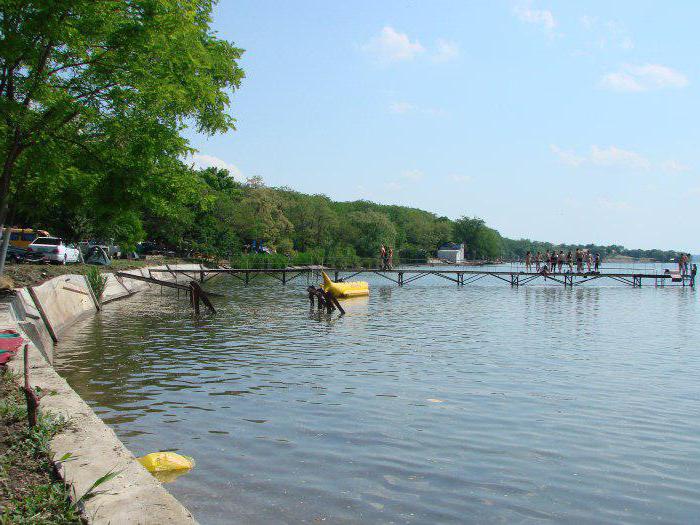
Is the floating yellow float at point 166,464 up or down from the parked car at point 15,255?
down

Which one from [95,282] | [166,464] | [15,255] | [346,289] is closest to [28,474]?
[166,464]

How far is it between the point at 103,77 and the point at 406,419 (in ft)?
37.1

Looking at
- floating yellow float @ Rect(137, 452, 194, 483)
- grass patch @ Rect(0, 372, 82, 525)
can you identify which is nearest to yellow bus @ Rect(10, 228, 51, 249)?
grass patch @ Rect(0, 372, 82, 525)

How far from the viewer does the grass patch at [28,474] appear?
454 centimetres

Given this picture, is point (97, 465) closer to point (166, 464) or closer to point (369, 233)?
point (166, 464)

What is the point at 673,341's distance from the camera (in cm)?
2008

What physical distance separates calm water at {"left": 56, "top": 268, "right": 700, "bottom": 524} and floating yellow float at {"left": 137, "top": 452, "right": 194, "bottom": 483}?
0.16m

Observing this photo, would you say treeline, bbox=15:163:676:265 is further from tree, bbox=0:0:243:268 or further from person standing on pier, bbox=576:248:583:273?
person standing on pier, bbox=576:248:583:273

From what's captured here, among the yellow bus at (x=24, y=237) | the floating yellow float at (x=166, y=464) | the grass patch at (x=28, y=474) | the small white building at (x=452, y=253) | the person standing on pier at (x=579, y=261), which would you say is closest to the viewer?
the grass patch at (x=28, y=474)

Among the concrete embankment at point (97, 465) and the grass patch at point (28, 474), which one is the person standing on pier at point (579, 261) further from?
the grass patch at point (28, 474)

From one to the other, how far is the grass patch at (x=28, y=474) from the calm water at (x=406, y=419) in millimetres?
1435

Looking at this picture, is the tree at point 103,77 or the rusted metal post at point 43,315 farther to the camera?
the rusted metal post at point 43,315

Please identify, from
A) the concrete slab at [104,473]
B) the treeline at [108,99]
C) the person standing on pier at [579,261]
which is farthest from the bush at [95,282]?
the person standing on pier at [579,261]

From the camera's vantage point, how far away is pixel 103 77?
50.6 ft
